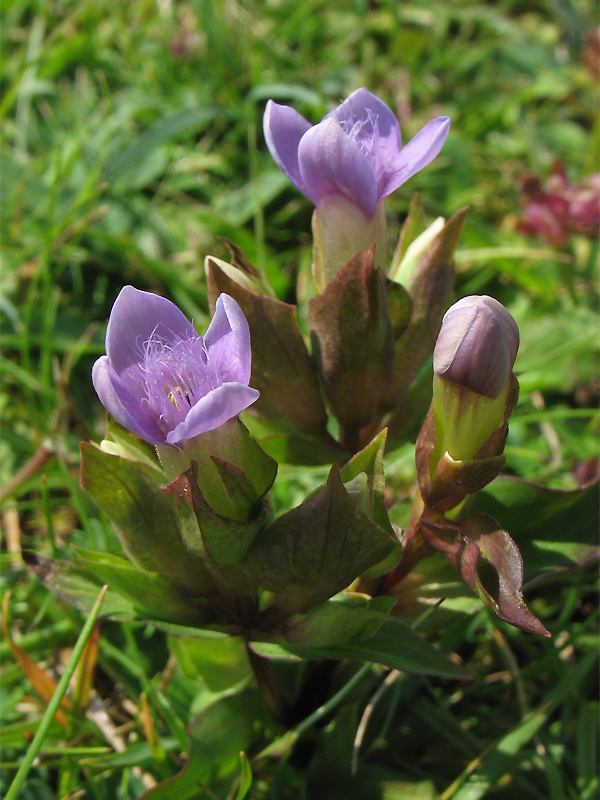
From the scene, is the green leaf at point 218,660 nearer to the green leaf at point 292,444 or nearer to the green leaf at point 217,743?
the green leaf at point 217,743

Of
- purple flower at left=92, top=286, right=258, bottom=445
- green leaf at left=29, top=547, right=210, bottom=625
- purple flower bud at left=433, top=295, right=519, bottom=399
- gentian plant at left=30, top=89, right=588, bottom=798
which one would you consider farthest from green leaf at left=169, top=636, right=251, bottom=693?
purple flower bud at left=433, top=295, right=519, bottom=399

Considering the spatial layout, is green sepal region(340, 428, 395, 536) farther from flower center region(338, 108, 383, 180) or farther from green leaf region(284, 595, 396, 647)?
flower center region(338, 108, 383, 180)

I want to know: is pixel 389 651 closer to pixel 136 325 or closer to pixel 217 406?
pixel 217 406

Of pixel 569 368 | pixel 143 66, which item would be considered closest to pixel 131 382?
pixel 569 368

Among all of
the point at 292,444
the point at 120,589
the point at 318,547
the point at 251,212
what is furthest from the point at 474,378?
the point at 251,212

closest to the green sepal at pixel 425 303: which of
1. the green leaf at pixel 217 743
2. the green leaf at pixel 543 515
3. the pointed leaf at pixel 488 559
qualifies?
the green leaf at pixel 543 515

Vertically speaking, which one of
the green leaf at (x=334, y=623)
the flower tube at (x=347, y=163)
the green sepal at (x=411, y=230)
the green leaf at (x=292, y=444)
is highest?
the flower tube at (x=347, y=163)

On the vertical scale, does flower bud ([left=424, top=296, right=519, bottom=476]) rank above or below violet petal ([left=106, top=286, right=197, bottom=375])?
below
